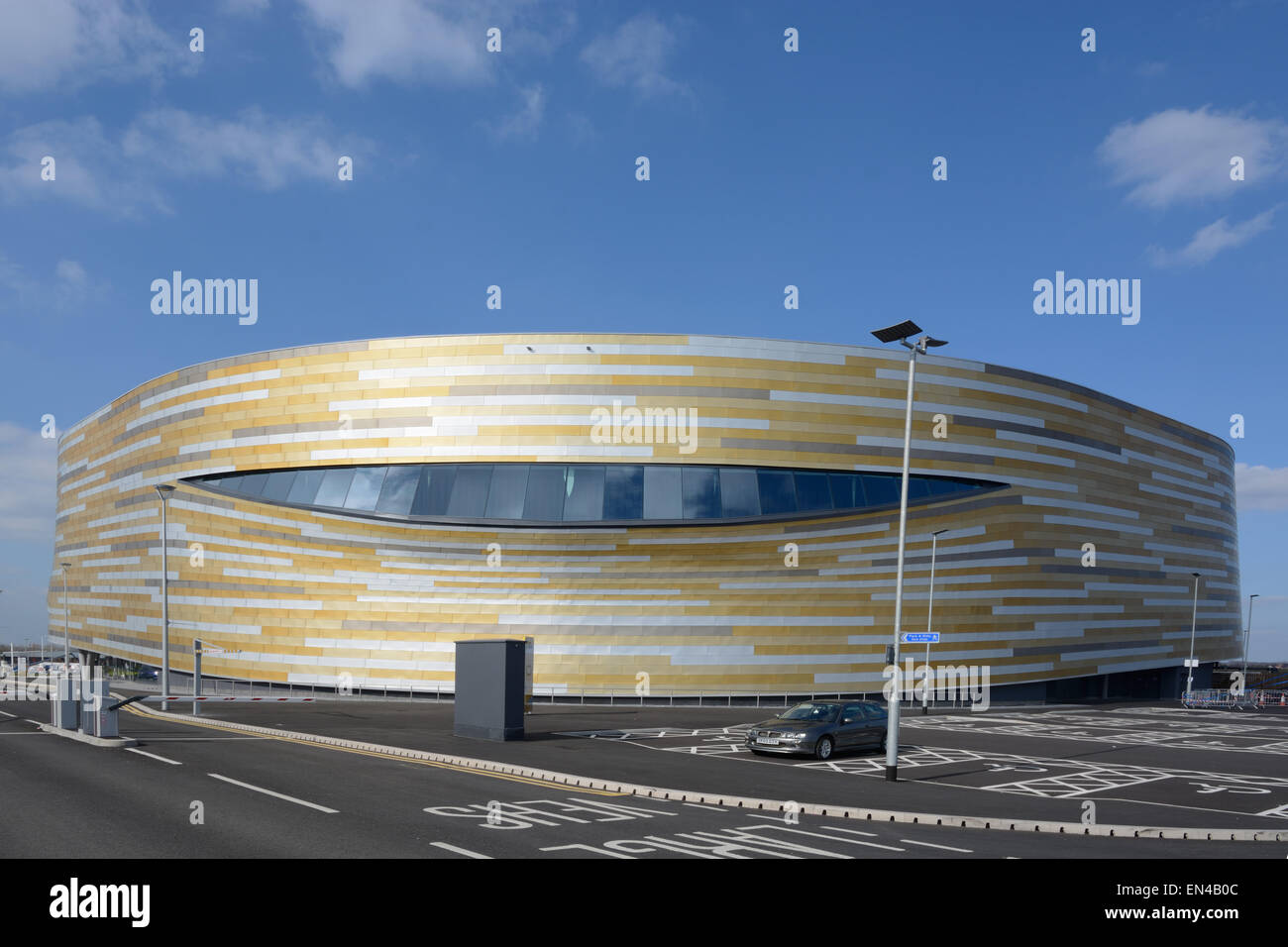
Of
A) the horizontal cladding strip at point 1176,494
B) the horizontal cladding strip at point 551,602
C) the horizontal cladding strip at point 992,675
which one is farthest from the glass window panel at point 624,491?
the horizontal cladding strip at point 1176,494

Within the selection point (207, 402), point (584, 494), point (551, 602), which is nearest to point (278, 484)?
point (207, 402)

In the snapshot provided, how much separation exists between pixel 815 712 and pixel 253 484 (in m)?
Result: 33.3

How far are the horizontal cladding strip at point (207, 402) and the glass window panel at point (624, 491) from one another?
58.8 ft

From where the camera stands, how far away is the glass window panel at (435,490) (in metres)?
42.2

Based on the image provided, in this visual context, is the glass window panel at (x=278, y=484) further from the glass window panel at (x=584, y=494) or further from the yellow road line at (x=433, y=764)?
the yellow road line at (x=433, y=764)

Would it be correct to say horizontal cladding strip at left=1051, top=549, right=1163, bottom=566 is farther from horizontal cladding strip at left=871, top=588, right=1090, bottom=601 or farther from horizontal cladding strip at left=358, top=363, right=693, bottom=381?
horizontal cladding strip at left=358, top=363, right=693, bottom=381

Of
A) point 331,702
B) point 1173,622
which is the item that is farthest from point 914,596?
point 331,702

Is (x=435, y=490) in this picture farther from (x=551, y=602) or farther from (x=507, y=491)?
(x=551, y=602)

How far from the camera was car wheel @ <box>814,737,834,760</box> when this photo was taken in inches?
881

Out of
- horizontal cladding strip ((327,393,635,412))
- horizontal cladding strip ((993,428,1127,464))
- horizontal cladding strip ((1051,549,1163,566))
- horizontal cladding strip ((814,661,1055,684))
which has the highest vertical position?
horizontal cladding strip ((327,393,635,412))

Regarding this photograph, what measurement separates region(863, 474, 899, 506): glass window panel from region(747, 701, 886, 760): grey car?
63.9ft

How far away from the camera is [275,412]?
45.2 meters

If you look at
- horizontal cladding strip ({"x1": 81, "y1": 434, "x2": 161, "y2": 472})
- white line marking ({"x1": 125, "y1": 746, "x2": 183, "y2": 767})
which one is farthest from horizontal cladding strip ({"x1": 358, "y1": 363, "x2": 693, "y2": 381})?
white line marking ({"x1": 125, "y1": 746, "x2": 183, "y2": 767})
